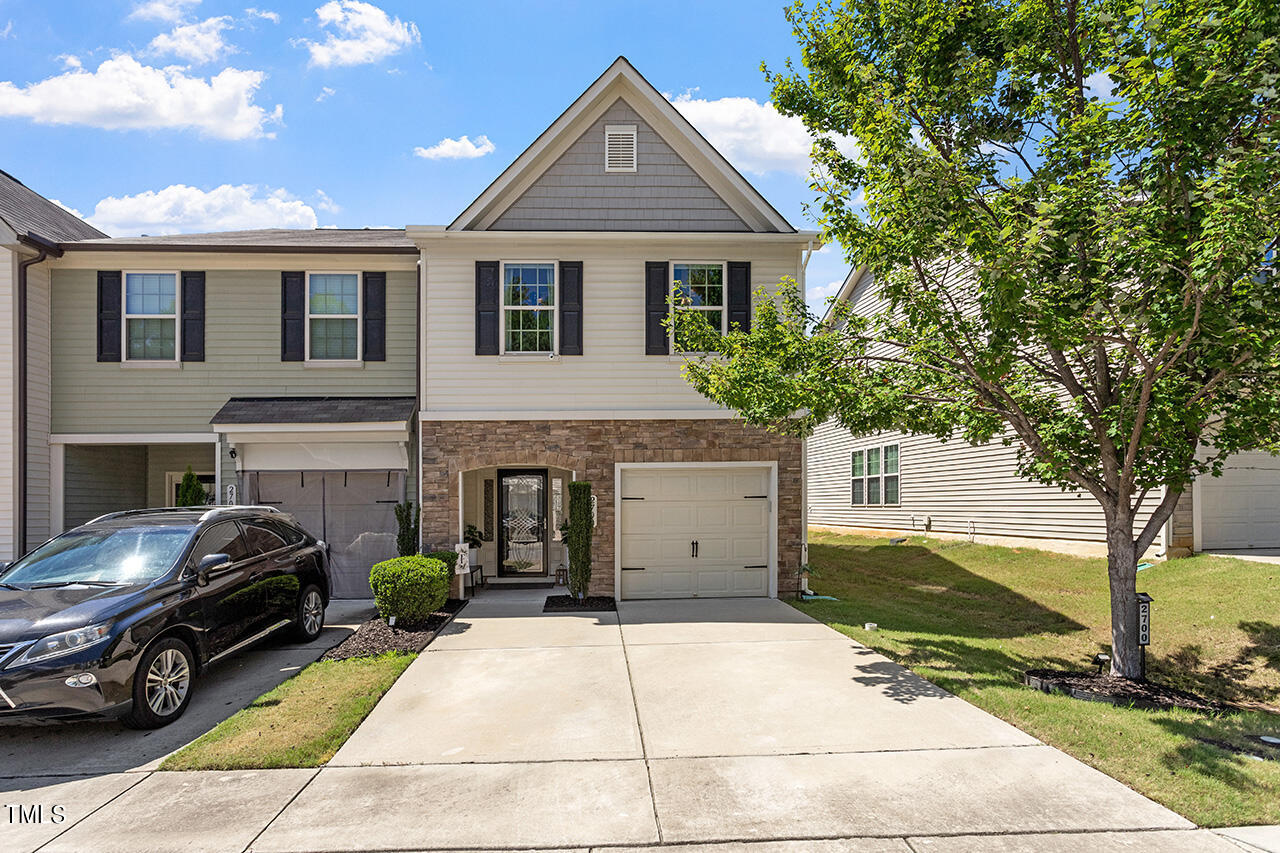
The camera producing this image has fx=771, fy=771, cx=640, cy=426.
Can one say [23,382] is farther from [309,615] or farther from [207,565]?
[207,565]

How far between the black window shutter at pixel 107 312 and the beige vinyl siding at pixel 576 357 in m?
5.53

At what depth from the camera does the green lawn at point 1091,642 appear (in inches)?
223

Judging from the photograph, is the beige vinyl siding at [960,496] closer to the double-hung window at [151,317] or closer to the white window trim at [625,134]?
the white window trim at [625,134]

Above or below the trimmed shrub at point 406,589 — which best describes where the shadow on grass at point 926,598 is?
below

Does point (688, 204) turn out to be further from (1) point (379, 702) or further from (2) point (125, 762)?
(2) point (125, 762)

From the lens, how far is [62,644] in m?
6.23

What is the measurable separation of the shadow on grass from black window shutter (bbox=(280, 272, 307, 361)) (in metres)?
9.78

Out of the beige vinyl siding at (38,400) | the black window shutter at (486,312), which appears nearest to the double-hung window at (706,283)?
the black window shutter at (486,312)

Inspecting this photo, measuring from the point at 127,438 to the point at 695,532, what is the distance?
1000cm

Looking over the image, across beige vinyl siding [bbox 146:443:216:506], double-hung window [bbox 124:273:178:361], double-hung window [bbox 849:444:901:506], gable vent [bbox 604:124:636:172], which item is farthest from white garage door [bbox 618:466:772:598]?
double-hung window [bbox 849:444:901:506]

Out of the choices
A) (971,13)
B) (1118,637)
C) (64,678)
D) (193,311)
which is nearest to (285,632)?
(64,678)

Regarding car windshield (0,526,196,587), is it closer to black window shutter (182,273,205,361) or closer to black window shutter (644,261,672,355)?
black window shutter (182,273,205,361)

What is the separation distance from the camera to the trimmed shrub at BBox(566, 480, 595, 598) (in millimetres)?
12414

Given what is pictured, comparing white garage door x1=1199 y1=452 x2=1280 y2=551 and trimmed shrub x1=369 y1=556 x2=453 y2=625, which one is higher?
white garage door x1=1199 y1=452 x2=1280 y2=551
